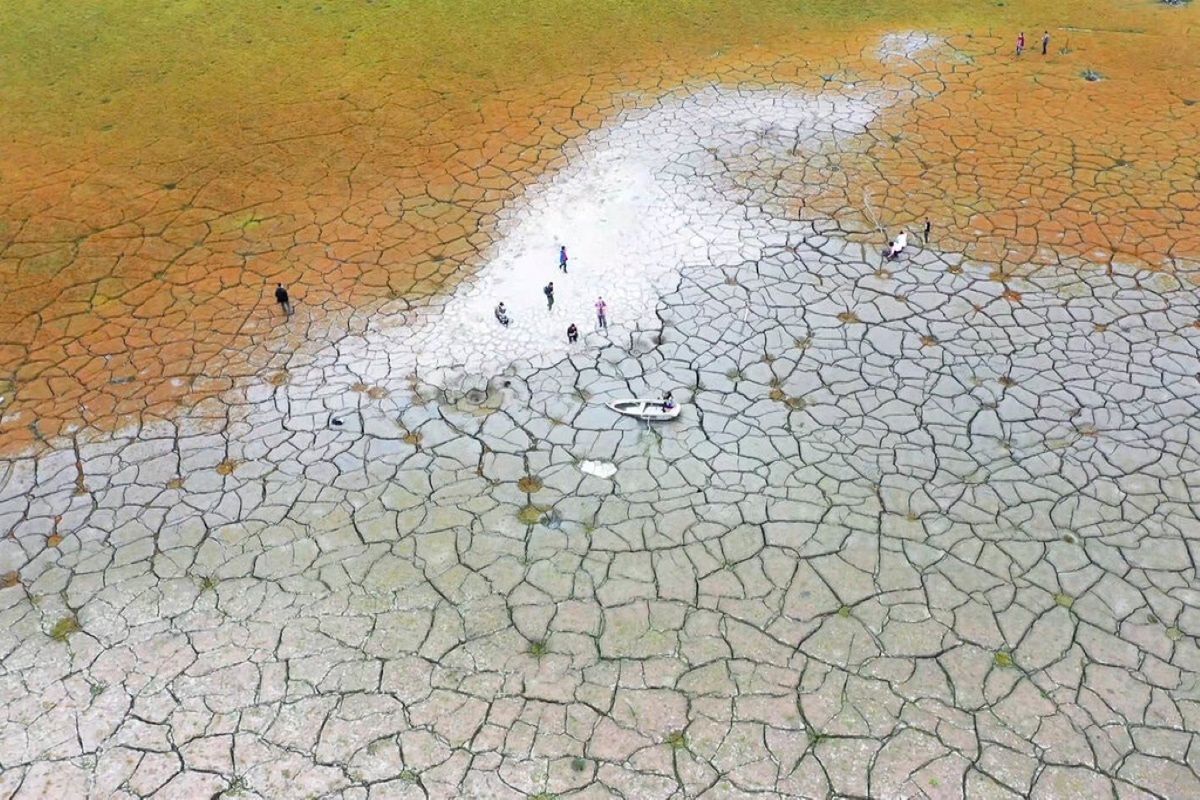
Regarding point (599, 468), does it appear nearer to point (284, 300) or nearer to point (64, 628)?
point (284, 300)

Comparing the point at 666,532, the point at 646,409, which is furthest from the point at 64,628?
the point at 646,409

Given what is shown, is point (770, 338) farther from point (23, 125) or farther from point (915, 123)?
point (23, 125)

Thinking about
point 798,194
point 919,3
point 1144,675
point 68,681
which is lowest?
point 1144,675

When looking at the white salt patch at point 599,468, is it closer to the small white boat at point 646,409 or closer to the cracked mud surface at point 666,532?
the cracked mud surface at point 666,532

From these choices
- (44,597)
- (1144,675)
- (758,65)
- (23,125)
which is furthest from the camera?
(758,65)

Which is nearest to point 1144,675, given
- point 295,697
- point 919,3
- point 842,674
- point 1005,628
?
point 1005,628

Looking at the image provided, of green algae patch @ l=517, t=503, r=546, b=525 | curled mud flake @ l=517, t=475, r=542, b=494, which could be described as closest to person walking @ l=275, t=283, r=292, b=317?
curled mud flake @ l=517, t=475, r=542, b=494
